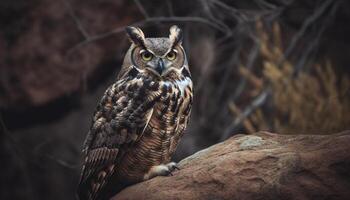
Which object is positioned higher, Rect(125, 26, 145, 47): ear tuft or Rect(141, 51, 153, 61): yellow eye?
Rect(125, 26, 145, 47): ear tuft

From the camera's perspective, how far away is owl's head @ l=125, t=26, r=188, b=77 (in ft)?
11.0

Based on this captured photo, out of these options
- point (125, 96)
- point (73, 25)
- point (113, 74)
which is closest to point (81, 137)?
point (113, 74)

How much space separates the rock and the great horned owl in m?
0.14

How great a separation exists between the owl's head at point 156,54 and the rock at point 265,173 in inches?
21.2

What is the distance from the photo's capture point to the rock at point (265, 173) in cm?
289

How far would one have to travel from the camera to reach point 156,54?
339cm

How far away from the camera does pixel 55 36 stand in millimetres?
5688

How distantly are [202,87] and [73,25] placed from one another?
1521mm

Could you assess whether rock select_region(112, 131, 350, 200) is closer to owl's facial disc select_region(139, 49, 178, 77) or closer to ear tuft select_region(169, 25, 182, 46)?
owl's facial disc select_region(139, 49, 178, 77)

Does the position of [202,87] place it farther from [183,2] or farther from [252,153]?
[252,153]

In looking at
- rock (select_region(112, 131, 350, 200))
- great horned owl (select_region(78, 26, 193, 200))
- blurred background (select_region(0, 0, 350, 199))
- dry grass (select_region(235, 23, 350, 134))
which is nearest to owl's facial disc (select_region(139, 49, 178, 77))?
great horned owl (select_region(78, 26, 193, 200))

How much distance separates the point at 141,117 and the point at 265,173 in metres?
0.76

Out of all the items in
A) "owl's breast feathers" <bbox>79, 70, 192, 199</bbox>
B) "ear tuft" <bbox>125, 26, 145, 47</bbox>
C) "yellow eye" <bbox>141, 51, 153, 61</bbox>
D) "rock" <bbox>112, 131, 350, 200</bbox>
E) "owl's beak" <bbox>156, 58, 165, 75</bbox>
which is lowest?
"rock" <bbox>112, 131, 350, 200</bbox>

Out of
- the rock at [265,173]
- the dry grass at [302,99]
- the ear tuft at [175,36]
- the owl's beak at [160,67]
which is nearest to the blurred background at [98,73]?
the dry grass at [302,99]
